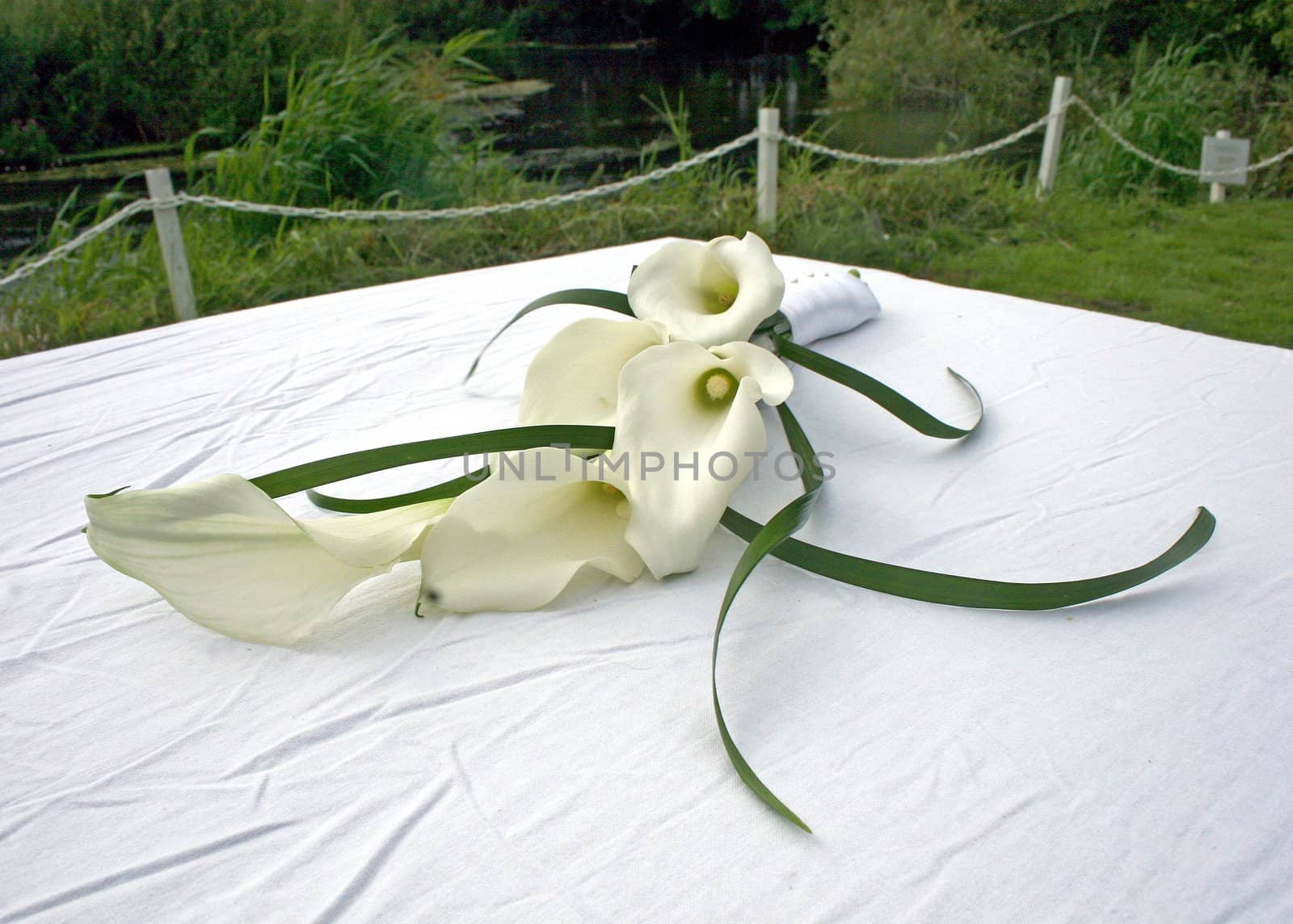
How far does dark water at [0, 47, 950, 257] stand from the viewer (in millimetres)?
6457

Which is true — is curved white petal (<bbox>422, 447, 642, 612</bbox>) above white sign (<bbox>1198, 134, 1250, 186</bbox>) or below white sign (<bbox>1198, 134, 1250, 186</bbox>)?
above

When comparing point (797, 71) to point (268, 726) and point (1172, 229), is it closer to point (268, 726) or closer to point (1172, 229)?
point (1172, 229)

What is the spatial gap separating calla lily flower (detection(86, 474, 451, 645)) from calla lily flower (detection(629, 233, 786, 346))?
1.00 ft

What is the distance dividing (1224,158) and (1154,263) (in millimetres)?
1392

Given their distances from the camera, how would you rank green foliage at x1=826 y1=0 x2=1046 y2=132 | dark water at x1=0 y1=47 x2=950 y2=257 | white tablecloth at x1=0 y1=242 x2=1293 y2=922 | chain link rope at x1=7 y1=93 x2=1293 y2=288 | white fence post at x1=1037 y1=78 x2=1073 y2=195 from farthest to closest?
green foliage at x1=826 y1=0 x2=1046 y2=132 → dark water at x1=0 y1=47 x2=950 y2=257 → white fence post at x1=1037 y1=78 x2=1073 y2=195 → chain link rope at x1=7 y1=93 x2=1293 y2=288 → white tablecloth at x1=0 y1=242 x2=1293 y2=922

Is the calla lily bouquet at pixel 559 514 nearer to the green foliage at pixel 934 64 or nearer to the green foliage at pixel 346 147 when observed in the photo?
the green foliage at pixel 346 147

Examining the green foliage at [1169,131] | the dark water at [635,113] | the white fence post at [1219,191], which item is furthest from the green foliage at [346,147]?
the white fence post at [1219,191]

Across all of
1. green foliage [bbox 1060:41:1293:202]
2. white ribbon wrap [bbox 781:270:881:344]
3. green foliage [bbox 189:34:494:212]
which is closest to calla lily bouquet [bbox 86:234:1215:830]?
white ribbon wrap [bbox 781:270:881:344]

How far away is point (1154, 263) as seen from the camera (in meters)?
4.28

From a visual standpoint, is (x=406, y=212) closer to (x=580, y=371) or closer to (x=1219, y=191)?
(x=580, y=371)

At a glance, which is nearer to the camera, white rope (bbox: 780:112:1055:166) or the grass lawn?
the grass lawn

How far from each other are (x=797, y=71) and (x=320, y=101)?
10.5 meters

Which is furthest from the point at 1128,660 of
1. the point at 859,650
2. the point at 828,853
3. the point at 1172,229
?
the point at 1172,229

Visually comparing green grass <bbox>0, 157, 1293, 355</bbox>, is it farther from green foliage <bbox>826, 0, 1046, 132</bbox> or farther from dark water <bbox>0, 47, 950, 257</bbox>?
green foliage <bbox>826, 0, 1046, 132</bbox>
